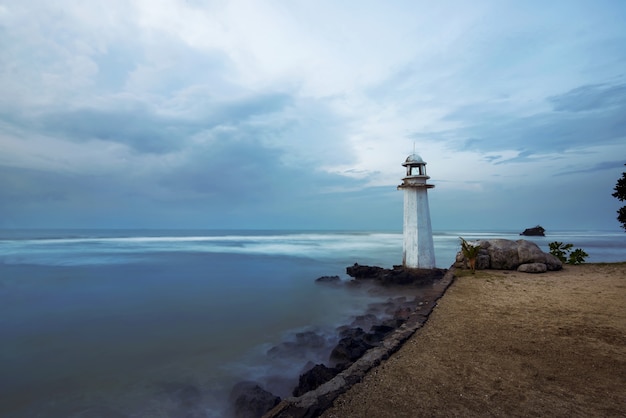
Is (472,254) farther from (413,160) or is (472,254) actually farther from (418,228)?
(413,160)

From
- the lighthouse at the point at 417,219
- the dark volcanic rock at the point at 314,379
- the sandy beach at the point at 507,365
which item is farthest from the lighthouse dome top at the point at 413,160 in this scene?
the dark volcanic rock at the point at 314,379

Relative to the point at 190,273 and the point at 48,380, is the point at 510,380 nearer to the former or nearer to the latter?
the point at 48,380

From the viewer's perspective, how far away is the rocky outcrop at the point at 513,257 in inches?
438

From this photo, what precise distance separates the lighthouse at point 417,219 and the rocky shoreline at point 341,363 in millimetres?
2496

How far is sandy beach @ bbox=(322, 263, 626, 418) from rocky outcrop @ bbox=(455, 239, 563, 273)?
14.0 feet

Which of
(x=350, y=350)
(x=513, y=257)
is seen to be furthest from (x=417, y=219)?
(x=350, y=350)

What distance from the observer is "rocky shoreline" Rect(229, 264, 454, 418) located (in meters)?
3.12

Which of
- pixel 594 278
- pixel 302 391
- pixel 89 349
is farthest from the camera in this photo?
pixel 594 278

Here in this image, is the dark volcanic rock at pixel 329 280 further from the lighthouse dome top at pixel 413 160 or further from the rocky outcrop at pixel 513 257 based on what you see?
the lighthouse dome top at pixel 413 160

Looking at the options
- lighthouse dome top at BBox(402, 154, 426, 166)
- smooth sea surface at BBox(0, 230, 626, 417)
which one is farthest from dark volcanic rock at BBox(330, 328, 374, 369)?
lighthouse dome top at BBox(402, 154, 426, 166)

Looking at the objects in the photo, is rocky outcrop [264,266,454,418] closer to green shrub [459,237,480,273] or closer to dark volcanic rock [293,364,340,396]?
dark volcanic rock [293,364,340,396]

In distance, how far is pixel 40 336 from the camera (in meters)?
7.98

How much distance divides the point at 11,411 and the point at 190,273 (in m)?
14.4

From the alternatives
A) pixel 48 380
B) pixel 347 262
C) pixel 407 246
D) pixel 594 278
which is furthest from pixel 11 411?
pixel 347 262
